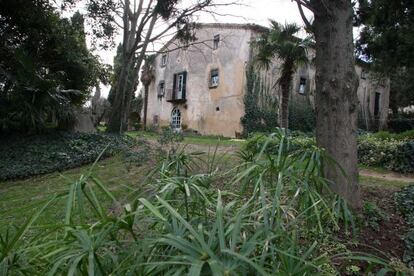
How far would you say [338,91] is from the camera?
4871mm

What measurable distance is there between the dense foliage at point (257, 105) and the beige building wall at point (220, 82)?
35cm

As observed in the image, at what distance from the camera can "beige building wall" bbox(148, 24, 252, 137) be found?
77.2 ft

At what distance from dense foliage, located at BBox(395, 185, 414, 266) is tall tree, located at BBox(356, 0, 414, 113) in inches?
189

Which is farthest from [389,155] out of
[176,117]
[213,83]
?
[176,117]

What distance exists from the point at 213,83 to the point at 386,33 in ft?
51.6

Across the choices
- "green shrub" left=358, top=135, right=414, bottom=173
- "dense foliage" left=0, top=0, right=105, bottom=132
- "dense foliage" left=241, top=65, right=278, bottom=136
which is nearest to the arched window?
"dense foliage" left=241, top=65, right=278, bottom=136

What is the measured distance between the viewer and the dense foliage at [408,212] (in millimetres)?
4109

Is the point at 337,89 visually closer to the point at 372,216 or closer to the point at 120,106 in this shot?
the point at 372,216

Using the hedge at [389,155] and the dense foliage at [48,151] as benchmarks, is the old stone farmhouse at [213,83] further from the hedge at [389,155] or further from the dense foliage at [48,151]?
the hedge at [389,155]

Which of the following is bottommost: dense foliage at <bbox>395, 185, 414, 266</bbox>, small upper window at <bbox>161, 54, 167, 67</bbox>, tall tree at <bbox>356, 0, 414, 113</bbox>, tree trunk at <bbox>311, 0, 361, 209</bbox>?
dense foliage at <bbox>395, 185, 414, 266</bbox>

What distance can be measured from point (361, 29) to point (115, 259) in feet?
36.7

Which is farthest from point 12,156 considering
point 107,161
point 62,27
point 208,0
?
point 208,0

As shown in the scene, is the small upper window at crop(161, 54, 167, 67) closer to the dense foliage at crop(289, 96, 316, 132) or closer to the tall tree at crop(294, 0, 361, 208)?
the dense foliage at crop(289, 96, 316, 132)

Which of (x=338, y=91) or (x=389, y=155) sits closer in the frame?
(x=338, y=91)
